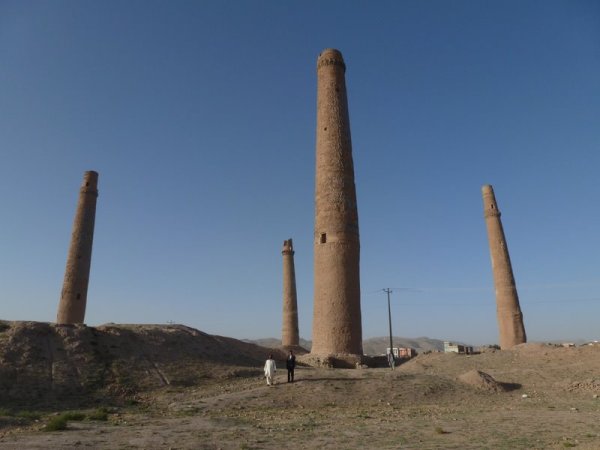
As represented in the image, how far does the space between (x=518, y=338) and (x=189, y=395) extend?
2476 cm

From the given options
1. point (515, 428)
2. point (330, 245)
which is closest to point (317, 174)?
point (330, 245)

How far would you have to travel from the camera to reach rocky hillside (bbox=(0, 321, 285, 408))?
1450 centimetres

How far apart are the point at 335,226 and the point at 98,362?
403 inches

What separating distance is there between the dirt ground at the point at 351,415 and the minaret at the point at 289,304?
67.7 feet

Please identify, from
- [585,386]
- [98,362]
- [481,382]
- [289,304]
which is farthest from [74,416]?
[289,304]

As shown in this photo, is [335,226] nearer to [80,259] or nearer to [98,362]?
[98,362]

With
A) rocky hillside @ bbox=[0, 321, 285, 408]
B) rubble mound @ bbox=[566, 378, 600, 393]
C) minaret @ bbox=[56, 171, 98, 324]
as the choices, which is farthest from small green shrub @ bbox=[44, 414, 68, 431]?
minaret @ bbox=[56, 171, 98, 324]

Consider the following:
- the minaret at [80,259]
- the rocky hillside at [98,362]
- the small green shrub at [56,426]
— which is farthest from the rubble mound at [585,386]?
the minaret at [80,259]

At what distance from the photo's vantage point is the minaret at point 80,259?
88.2 ft

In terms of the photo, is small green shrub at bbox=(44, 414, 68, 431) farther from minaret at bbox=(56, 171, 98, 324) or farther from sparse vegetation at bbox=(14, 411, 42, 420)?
minaret at bbox=(56, 171, 98, 324)

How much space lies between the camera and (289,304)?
38.8 metres

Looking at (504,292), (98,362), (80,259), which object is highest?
(80,259)

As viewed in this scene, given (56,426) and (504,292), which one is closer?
(56,426)

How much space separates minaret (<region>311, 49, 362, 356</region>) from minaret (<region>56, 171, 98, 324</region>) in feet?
51.7
